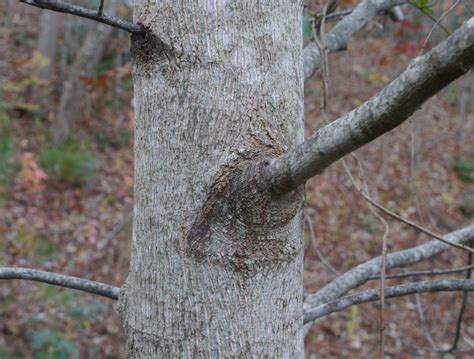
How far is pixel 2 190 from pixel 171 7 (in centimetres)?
634

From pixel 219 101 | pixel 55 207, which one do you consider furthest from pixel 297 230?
pixel 55 207

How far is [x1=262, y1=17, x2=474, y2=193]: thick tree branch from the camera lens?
0.60 metres

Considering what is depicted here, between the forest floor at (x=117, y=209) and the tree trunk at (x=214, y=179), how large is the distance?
10.0 ft

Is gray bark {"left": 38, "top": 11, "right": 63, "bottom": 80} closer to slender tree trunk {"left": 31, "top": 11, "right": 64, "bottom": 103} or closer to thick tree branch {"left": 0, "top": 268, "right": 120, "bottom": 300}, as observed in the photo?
slender tree trunk {"left": 31, "top": 11, "right": 64, "bottom": 103}

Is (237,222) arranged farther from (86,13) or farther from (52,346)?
(52,346)

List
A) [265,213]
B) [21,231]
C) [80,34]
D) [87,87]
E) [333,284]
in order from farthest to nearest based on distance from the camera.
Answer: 1. [80,34]
2. [87,87]
3. [21,231]
4. [333,284]
5. [265,213]

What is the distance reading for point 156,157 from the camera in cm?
95

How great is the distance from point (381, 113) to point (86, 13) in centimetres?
51

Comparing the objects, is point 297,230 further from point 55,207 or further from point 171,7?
point 55,207

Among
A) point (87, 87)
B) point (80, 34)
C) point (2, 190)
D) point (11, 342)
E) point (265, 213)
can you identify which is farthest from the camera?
point (80, 34)

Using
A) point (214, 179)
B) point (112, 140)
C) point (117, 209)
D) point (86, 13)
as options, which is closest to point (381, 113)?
point (214, 179)

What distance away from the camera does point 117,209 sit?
7.10 meters

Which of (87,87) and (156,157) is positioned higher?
(87,87)

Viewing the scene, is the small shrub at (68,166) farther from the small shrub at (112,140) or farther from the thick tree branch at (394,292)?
the thick tree branch at (394,292)
